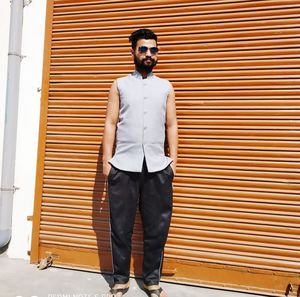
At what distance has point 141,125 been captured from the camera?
9.87 ft

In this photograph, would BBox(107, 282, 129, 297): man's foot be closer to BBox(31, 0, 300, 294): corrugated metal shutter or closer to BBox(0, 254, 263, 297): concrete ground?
BBox(0, 254, 263, 297): concrete ground

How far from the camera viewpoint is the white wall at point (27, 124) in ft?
12.7

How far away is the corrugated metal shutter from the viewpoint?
3.18 m

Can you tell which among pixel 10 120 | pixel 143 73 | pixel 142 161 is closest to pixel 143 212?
pixel 142 161

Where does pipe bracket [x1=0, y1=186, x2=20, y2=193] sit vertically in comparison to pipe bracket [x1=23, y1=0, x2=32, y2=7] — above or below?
below

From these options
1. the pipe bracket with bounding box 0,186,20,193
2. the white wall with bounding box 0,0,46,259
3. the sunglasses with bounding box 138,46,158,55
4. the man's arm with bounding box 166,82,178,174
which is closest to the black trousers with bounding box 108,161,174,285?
the man's arm with bounding box 166,82,178,174

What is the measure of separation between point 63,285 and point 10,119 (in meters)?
1.99

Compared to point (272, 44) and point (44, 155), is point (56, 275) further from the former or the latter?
point (272, 44)

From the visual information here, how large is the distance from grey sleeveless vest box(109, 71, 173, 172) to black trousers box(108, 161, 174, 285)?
95 millimetres

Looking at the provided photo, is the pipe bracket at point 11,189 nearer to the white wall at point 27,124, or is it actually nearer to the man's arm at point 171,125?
the white wall at point 27,124

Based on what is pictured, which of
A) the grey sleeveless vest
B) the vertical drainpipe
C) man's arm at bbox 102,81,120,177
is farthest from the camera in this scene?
the vertical drainpipe

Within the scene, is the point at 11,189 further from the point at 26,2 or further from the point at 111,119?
the point at 26,2

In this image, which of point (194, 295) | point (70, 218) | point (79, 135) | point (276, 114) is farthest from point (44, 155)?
point (276, 114)

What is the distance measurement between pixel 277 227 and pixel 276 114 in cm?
112
